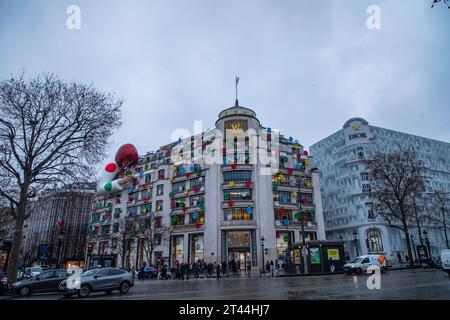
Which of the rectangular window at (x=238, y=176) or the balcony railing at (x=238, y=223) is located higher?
the rectangular window at (x=238, y=176)

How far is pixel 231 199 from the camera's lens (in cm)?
4453

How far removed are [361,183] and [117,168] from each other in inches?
1818

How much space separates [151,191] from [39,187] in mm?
34469

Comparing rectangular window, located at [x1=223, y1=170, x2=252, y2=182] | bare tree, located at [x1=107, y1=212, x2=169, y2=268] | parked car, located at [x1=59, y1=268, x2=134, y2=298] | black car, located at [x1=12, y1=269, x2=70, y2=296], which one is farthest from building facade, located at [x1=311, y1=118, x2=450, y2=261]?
black car, located at [x1=12, y1=269, x2=70, y2=296]

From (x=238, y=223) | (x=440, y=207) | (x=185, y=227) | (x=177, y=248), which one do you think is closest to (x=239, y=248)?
(x=238, y=223)

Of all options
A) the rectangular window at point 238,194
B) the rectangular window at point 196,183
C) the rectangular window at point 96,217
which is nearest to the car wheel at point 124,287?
the rectangular window at point 238,194

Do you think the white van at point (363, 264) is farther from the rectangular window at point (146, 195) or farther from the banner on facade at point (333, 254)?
the rectangular window at point (146, 195)

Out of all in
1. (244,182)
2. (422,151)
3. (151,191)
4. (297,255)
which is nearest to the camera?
(297,255)

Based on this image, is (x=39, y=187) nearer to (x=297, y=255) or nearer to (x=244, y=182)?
(x=297, y=255)

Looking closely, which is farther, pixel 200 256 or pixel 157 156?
pixel 157 156

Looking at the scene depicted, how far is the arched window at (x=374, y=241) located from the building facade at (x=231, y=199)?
39.9ft

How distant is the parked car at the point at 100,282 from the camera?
14.3m

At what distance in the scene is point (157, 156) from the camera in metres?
60.4
